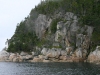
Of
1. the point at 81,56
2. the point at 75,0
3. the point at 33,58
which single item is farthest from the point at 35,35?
the point at 81,56

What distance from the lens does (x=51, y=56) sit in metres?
112

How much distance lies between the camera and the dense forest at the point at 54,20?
365 ft

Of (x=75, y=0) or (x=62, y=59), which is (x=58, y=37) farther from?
(x=75, y=0)

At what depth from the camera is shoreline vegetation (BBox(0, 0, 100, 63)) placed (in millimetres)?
107062

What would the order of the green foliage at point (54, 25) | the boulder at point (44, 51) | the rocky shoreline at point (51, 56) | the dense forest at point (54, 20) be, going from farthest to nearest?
1. the green foliage at point (54, 25)
2. the boulder at point (44, 51)
3. the dense forest at point (54, 20)
4. the rocky shoreline at point (51, 56)

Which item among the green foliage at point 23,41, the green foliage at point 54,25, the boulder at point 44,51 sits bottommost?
the boulder at point 44,51

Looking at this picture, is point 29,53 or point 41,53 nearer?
point 41,53

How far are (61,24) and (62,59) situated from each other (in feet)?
64.3

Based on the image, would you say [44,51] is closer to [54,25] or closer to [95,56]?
[54,25]

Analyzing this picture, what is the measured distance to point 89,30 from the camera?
364 ft

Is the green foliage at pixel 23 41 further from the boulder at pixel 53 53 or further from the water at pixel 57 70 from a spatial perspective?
the water at pixel 57 70

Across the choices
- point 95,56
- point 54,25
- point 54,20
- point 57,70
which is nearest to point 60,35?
point 54,25

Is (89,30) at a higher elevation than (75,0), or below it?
below

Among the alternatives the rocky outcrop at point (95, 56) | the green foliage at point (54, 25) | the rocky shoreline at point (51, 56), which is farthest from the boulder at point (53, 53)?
the rocky outcrop at point (95, 56)
